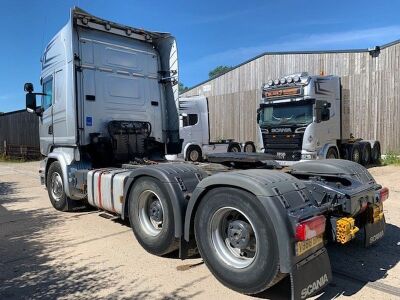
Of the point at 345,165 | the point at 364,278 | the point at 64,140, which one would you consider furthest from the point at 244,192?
the point at 64,140

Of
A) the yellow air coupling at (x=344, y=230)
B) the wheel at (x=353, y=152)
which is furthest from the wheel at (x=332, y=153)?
the yellow air coupling at (x=344, y=230)

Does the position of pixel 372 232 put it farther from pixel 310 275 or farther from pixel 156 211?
pixel 156 211

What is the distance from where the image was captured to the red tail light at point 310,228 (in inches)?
142

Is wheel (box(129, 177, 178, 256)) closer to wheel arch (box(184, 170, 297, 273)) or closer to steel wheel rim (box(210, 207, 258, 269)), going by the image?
wheel arch (box(184, 170, 297, 273))

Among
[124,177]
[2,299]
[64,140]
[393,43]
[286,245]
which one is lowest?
[2,299]

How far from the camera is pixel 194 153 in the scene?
18281mm

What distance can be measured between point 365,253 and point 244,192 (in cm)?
224

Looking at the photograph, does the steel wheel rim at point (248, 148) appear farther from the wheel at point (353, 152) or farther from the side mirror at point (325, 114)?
the side mirror at point (325, 114)

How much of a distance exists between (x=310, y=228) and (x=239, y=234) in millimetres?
784

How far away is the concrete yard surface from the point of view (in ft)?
13.5

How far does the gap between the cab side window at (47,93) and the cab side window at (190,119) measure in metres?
9.65

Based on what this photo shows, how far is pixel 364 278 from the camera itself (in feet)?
14.6

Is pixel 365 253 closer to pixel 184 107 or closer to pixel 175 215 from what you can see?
pixel 175 215

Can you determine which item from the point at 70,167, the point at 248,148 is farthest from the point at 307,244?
the point at 248,148
